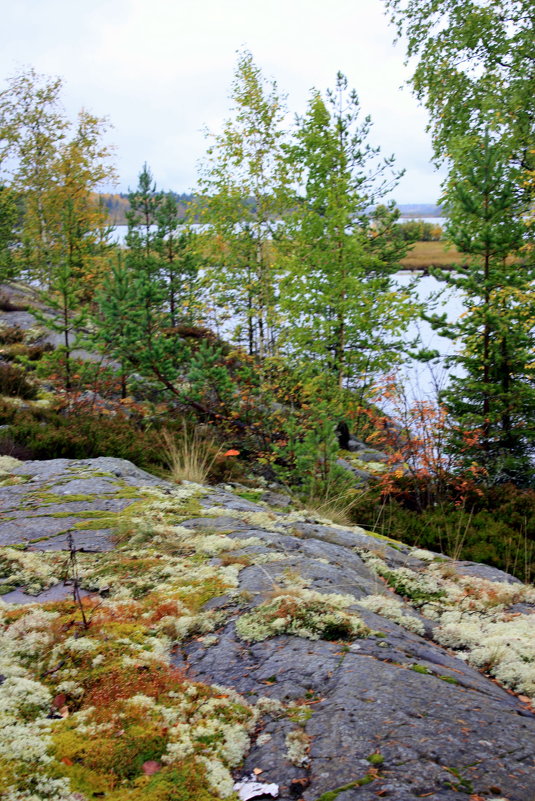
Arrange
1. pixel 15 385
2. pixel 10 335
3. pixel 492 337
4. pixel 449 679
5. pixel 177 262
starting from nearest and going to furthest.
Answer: pixel 449 679 < pixel 492 337 < pixel 15 385 < pixel 10 335 < pixel 177 262

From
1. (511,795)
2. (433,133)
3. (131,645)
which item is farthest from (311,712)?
(433,133)

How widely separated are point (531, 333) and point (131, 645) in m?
11.1

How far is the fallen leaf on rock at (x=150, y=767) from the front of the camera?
2.07m

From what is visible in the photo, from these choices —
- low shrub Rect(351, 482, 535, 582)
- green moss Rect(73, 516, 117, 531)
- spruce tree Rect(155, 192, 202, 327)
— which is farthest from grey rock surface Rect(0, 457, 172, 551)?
spruce tree Rect(155, 192, 202, 327)

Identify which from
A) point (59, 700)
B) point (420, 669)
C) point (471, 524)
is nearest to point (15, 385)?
point (471, 524)

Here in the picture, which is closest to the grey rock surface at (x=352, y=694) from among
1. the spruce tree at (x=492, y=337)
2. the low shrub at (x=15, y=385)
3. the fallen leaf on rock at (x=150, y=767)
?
the fallen leaf on rock at (x=150, y=767)

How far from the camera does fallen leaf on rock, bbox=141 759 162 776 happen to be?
2.07 meters

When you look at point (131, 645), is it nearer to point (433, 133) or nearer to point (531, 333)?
point (531, 333)

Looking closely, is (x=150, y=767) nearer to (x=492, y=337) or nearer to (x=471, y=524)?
(x=471, y=524)

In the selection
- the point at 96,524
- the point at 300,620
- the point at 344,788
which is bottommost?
the point at 96,524

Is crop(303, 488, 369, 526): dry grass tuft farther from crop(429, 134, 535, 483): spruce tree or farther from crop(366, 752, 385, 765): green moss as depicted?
crop(366, 752, 385, 765): green moss

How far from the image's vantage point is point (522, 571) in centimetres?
689

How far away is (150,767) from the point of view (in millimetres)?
2098

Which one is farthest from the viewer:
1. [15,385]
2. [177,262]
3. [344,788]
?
[177,262]
